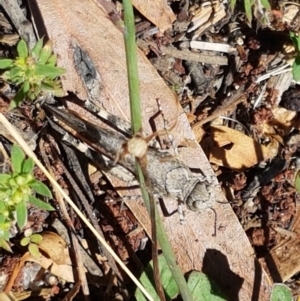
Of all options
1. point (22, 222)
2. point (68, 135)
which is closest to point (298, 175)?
point (68, 135)

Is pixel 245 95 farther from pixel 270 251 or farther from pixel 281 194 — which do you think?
pixel 270 251

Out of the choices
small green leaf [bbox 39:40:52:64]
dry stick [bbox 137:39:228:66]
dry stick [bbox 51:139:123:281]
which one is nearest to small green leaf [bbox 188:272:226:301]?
dry stick [bbox 51:139:123:281]

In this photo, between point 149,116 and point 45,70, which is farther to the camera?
point 149,116

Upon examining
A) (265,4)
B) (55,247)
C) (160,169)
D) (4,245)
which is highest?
(265,4)

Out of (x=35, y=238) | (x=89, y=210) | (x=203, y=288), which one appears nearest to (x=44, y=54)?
(x=89, y=210)

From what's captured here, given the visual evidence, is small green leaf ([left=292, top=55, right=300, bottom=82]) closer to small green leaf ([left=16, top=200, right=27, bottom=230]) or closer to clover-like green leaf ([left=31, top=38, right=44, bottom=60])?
clover-like green leaf ([left=31, top=38, right=44, bottom=60])

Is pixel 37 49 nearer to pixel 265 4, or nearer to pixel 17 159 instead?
pixel 17 159
